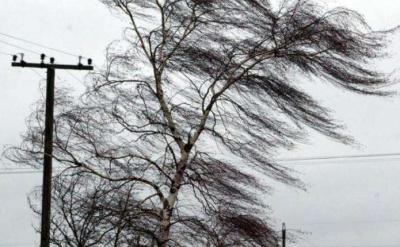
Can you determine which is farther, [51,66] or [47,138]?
[51,66]

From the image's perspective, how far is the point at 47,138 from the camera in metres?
18.8

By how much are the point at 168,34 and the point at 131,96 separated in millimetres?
1439

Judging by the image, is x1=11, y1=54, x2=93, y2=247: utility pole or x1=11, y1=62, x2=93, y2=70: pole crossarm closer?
x1=11, y1=54, x2=93, y2=247: utility pole

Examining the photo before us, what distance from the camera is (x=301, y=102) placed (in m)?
16.4

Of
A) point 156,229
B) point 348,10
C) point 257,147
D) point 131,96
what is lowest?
point 156,229

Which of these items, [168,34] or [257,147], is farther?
[168,34]

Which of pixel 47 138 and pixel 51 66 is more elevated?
pixel 51 66

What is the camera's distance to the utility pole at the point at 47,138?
1898 cm

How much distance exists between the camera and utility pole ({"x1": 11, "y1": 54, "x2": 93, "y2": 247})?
62.3 ft

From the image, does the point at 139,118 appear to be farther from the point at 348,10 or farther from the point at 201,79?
the point at 348,10

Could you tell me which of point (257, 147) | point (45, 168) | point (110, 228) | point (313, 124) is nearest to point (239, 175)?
point (257, 147)

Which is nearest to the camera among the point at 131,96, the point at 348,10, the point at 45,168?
the point at 348,10

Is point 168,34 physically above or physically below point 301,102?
above

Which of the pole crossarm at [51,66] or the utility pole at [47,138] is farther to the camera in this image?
the pole crossarm at [51,66]
